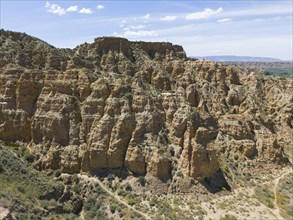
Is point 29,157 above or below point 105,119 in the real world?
below

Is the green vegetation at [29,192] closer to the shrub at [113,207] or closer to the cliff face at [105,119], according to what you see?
the cliff face at [105,119]

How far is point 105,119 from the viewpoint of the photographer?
196 ft

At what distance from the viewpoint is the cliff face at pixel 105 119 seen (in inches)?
2308

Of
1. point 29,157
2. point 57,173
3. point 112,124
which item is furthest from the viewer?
point 112,124

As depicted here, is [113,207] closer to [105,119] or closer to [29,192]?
[29,192]

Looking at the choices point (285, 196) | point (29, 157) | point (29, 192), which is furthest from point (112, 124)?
point (285, 196)

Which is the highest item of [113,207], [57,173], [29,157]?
[29,157]

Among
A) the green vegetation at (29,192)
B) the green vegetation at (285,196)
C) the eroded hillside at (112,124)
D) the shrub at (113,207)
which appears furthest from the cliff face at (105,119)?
the shrub at (113,207)

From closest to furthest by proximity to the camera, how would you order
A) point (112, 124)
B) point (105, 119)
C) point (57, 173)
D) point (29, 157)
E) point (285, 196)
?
1. point (57, 173)
2. point (29, 157)
3. point (105, 119)
4. point (112, 124)
5. point (285, 196)

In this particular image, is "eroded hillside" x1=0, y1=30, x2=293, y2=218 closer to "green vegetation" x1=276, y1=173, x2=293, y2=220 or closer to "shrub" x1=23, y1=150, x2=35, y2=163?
"shrub" x1=23, y1=150, x2=35, y2=163

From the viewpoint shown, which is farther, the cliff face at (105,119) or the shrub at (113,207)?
the cliff face at (105,119)

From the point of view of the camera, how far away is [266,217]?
56.3 metres

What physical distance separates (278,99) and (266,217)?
41057 millimetres

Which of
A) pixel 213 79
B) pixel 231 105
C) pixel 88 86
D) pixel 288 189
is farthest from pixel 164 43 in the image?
pixel 288 189
